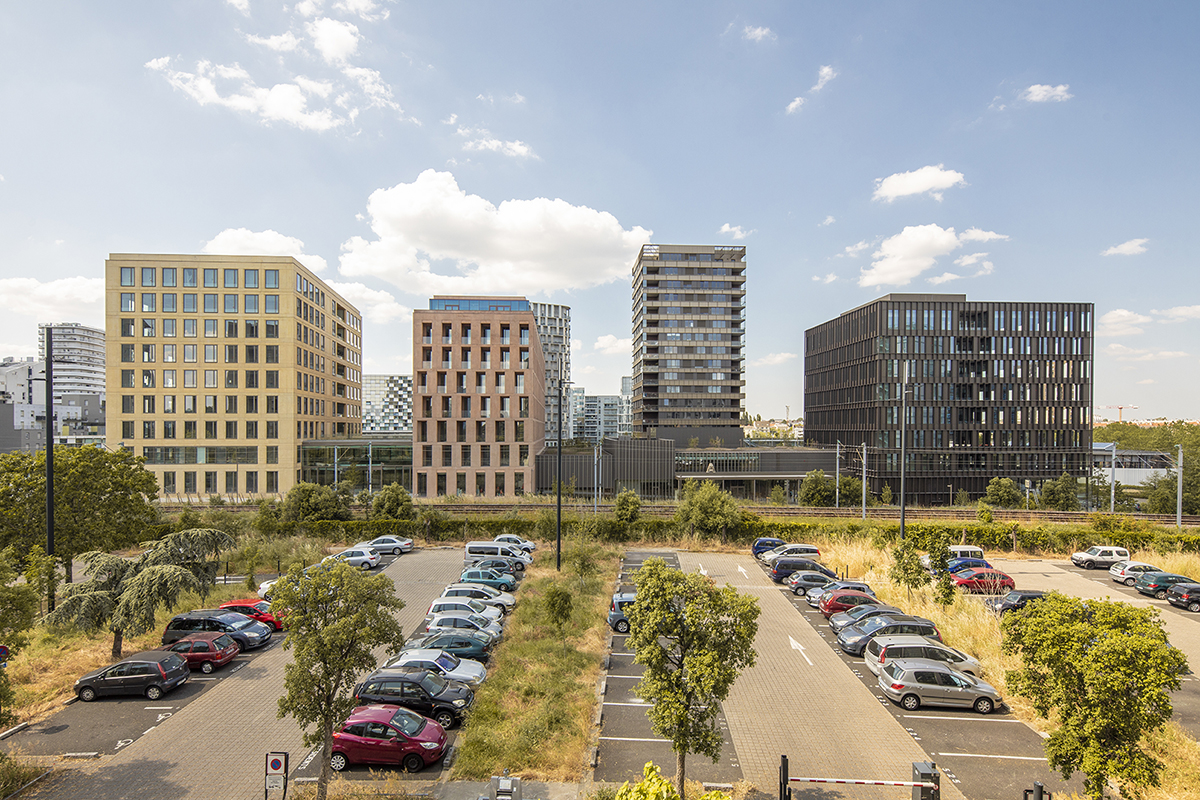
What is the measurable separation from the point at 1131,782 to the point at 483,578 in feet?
72.6

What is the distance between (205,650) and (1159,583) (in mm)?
41225

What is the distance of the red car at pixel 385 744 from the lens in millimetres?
12453

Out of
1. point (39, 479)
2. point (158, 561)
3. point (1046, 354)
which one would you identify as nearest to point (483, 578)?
point (158, 561)

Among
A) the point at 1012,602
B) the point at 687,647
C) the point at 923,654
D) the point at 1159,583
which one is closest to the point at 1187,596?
the point at 1159,583

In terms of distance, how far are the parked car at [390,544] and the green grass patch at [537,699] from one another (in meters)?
13.3

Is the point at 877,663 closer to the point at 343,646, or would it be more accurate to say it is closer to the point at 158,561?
the point at 343,646

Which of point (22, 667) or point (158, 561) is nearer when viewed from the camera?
point (22, 667)

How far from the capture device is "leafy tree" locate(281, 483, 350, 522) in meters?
36.8

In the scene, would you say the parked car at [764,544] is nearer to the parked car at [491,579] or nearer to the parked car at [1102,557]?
the parked car at [491,579]

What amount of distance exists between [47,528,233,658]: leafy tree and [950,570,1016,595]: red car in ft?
106

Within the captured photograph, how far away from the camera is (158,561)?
18.9 metres

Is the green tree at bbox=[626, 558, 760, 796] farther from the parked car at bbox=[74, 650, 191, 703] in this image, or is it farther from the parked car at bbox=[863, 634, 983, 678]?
the parked car at bbox=[74, 650, 191, 703]

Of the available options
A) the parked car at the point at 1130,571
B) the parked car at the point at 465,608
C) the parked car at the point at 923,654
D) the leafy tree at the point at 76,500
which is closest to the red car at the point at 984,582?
the parked car at the point at 1130,571

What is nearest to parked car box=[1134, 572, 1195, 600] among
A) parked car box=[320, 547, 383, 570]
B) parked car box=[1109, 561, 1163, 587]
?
parked car box=[1109, 561, 1163, 587]
